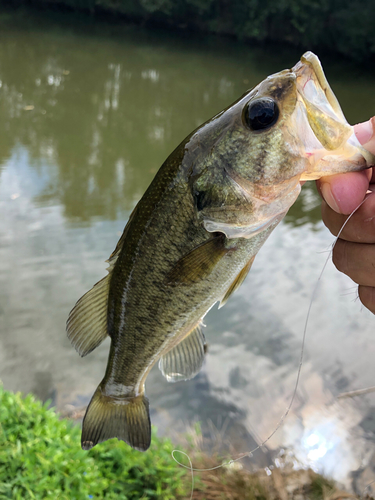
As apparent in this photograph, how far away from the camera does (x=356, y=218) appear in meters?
1.44

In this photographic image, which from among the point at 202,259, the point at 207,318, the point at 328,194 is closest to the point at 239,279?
the point at 202,259

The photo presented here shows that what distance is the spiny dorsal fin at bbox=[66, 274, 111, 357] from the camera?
5.44ft

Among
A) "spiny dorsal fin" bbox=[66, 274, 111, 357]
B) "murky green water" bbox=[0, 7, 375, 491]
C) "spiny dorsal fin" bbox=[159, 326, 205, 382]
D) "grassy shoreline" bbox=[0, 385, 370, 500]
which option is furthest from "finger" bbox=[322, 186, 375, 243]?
"grassy shoreline" bbox=[0, 385, 370, 500]

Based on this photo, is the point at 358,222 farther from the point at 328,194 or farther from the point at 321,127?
the point at 321,127

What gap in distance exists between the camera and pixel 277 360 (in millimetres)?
4422

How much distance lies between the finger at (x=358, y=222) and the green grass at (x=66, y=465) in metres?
2.06

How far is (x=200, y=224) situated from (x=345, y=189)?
1.57ft

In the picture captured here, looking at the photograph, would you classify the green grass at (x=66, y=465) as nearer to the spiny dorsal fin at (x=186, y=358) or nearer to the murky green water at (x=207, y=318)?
the murky green water at (x=207, y=318)

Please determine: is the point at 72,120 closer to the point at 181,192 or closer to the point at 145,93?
the point at 145,93

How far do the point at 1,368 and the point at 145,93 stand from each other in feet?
37.8

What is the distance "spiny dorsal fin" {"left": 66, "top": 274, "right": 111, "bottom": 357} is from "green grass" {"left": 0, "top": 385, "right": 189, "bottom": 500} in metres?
1.31

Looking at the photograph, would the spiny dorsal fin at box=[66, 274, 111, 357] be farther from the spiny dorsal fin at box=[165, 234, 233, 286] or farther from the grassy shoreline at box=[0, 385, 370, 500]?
the grassy shoreline at box=[0, 385, 370, 500]

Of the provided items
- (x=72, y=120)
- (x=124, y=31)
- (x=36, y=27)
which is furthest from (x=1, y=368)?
(x=124, y=31)

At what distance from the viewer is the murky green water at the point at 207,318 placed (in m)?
3.77
